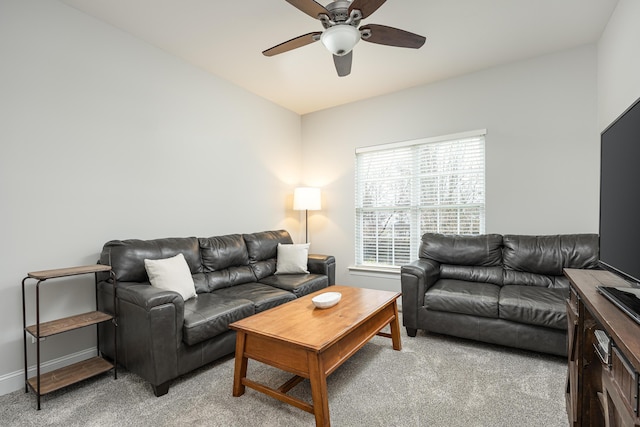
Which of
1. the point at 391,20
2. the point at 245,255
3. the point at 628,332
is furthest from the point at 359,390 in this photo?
the point at 391,20

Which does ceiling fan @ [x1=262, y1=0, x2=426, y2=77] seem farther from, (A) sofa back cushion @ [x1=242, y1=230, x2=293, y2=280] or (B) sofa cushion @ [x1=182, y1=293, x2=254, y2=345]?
(A) sofa back cushion @ [x1=242, y1=230, x2=293, y2=280]

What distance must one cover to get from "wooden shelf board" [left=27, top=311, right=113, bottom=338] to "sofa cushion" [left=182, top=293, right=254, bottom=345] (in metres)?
0.57

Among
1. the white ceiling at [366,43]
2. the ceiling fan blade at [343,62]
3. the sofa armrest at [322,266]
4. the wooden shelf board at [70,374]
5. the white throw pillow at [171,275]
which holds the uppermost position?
the white ceiling at [366,43]

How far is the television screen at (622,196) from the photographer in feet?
4.04

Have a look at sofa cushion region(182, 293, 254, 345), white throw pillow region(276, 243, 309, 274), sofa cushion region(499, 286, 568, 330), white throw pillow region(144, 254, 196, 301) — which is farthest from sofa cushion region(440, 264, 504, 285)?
white throw pillow region(144, 254, 196, 301)

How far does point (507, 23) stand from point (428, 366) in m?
2.88

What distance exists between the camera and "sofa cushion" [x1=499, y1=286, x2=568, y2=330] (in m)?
2.30

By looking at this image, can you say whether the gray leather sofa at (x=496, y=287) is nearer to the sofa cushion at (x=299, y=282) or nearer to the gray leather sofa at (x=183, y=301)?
the sofa cushion at (x=299, y=282)

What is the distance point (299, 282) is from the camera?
3.24 metres

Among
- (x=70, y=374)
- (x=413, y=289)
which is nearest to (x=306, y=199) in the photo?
(x=413, y=289)

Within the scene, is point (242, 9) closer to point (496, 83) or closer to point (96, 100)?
point (96, 100)

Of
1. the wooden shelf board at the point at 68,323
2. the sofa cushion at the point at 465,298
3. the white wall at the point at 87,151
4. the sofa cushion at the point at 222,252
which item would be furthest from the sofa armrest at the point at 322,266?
the wooden shelf board at the point at 68,323

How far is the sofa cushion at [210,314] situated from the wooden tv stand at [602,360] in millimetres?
2093

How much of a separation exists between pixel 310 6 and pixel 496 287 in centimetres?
278
